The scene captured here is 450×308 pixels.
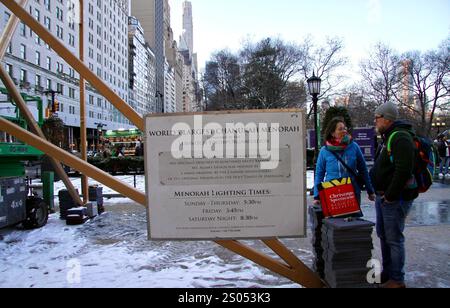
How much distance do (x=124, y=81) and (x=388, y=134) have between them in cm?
9963

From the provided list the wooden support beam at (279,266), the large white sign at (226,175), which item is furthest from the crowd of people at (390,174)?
A: the large white sign at (226,175)

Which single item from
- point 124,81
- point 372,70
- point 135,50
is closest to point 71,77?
point 124,81

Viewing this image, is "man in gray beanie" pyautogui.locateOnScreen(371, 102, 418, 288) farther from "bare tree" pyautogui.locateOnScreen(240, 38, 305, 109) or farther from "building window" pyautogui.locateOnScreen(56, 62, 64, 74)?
"building window" pyautogui.locateOnScreen(56, 62, 64, 74)

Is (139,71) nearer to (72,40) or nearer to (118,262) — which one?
(72,40)

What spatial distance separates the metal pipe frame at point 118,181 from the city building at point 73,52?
1817 centimetres

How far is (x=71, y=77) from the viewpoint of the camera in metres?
59.3

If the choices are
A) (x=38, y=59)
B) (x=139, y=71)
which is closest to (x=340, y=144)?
(x=38, y=59)

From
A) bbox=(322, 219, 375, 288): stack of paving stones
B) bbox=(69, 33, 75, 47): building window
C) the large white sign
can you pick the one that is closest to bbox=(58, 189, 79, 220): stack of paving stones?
the large white sign

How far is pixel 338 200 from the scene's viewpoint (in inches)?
146

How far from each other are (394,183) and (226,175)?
1692mm

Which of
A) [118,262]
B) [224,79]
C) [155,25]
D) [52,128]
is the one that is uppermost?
[155,25]

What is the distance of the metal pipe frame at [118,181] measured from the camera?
137 inches

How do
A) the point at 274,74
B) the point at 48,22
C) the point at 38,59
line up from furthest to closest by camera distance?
the point at 48,22
the point at 38,59
the point at 274,74

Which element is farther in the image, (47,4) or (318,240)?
(47,4)
